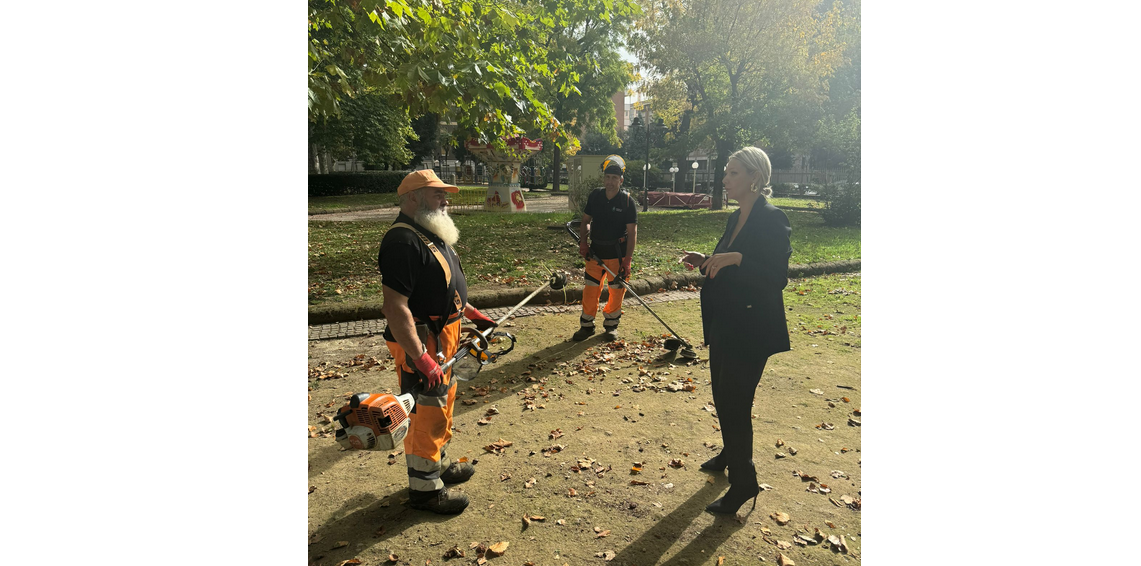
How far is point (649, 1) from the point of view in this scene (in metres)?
13.0

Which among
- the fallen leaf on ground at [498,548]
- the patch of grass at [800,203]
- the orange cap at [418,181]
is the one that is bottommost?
the fallen leaf on ground at [498,548]

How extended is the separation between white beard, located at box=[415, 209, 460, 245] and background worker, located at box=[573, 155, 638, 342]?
11.6 ft

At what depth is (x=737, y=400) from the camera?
3154mm

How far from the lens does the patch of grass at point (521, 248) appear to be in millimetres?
8734

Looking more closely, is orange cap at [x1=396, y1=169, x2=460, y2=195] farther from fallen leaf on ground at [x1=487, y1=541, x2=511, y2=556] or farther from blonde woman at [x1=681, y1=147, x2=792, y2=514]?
fallen leaf on ground at [x1=487, y1=541, x2=511, y2=556]

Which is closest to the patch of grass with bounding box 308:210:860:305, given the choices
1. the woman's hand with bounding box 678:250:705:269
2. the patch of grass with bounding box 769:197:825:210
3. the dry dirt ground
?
the patch of grass with bounding box 769:197:825:210

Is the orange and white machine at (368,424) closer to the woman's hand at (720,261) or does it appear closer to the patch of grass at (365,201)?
the woman's hand at (720,261)

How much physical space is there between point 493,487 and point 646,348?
3.35m

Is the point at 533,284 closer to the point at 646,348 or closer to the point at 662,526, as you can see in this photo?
the point at 646,348

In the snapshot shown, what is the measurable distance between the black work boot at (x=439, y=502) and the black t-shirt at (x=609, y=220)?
4.06 metres

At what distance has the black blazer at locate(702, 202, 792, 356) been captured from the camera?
2920 millimetres

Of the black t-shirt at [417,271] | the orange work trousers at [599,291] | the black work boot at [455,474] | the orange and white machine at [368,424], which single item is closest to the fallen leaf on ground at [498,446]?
the black work boot at [455,474]

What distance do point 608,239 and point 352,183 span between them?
79.6 feet

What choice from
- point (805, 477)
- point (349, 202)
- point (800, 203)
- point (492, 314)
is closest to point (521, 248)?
point (492, 314)
